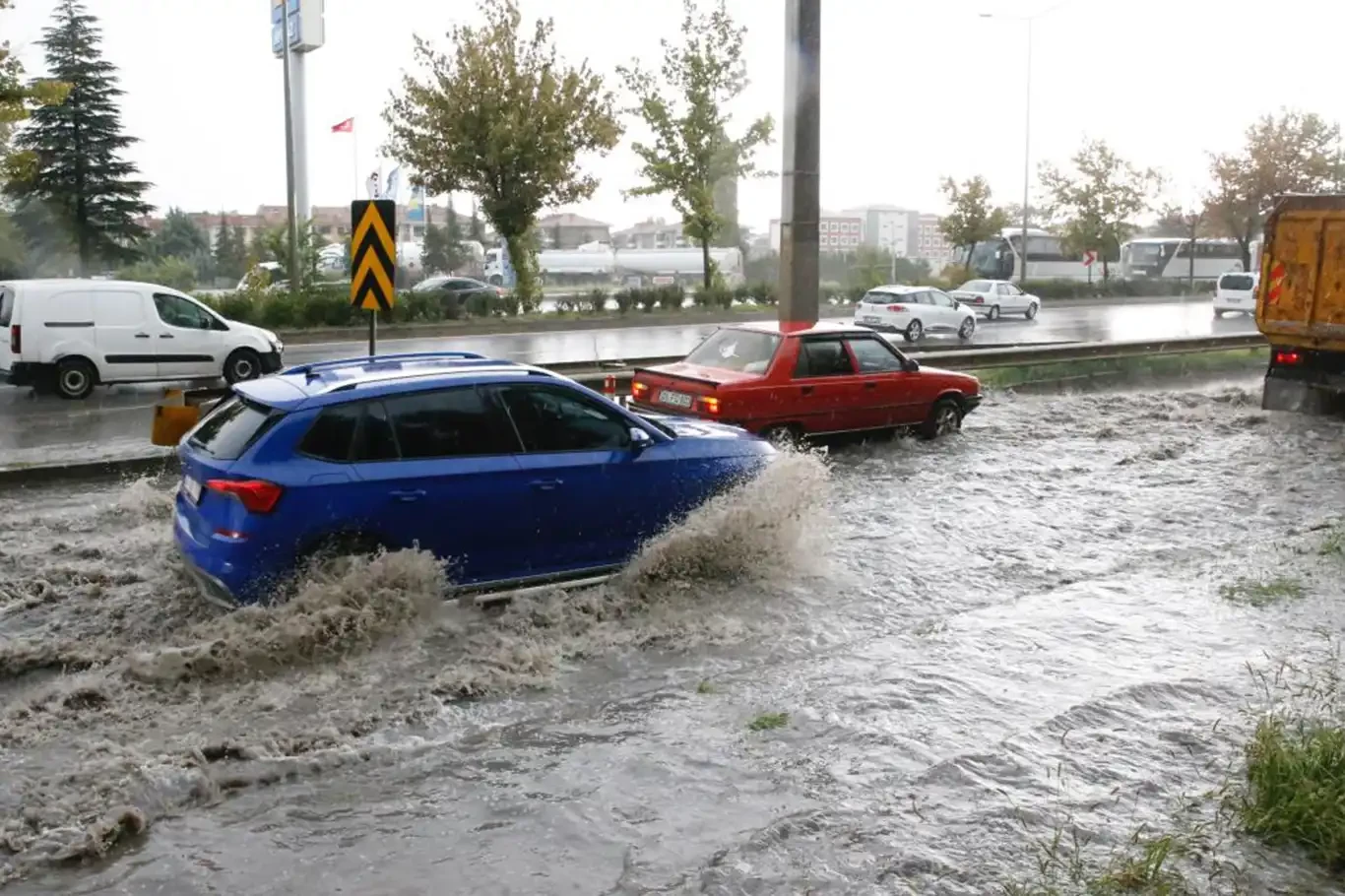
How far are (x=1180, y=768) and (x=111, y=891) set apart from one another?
426 cm

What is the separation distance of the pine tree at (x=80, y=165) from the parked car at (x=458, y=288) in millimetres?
10285

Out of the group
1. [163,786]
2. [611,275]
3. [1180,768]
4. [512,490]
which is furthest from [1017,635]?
[611,275]

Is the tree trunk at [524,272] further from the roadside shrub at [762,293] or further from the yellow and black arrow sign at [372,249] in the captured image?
the yellow and black arrow sign at [372,249]

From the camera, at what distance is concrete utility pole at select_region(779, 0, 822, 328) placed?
50.2 ft

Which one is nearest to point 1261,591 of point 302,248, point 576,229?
point 302,248

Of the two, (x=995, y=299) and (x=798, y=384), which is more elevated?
(x=995, y=299)

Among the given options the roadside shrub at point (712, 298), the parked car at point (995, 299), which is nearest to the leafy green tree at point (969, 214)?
the parked car at point (995, 299)

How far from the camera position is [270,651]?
654 cm

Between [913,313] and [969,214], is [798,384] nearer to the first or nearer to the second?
[913,313]

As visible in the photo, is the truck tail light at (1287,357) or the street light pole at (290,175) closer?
the truck tail light at (1287,357)

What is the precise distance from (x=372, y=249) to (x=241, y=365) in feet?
24.3

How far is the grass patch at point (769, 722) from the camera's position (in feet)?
19.5

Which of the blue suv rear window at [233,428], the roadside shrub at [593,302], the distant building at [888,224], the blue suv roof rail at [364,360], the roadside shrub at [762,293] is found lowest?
the blue suv rear window at [233,428]

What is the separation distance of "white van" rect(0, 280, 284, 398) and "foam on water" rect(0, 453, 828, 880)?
8.97m
